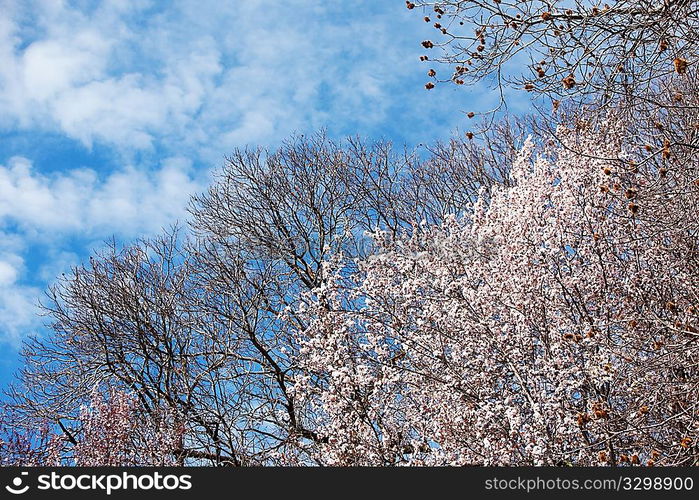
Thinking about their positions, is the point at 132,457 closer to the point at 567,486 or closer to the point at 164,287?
the point at 164,287

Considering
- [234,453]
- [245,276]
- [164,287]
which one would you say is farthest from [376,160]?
[234,453]

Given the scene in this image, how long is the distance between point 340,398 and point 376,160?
8732 millimetres

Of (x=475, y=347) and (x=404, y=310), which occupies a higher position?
(x=404, y=310)

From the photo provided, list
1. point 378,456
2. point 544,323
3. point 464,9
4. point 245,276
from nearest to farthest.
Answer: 1. point 464,9
2. point 544,323
3. point 378,456
4. point 245,276

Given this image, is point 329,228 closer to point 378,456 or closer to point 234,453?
point 234,453

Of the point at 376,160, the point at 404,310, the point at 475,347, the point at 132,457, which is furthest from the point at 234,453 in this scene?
the point at 376,160

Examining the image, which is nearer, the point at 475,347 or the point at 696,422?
the point at 696,422

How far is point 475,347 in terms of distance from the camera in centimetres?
701

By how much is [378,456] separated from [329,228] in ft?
22.8

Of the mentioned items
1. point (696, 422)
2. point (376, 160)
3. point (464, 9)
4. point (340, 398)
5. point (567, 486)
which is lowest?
point (567, 486)

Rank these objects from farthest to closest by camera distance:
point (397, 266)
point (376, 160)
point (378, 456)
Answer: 1. point (376, 160)
2. point (397, 266)
3. point (378, 456)

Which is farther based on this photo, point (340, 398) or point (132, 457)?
point (132, 457)

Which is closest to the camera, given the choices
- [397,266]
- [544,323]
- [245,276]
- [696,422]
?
[696,422]

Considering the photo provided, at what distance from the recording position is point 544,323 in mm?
6832
